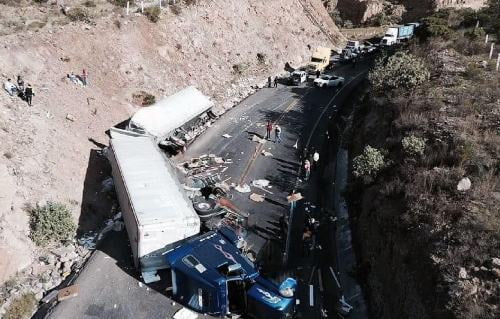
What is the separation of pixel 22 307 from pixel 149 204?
5.75 m

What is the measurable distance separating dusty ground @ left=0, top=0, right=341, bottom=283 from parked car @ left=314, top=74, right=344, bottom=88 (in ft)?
15.2

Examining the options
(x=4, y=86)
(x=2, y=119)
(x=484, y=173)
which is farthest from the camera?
(x=4, y=86)

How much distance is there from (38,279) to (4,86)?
1189cm

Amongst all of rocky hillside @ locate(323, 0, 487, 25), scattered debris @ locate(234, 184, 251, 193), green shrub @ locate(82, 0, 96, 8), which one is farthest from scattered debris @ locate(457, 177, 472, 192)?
rocky hillside @ locate(323, 0, 487, 25)

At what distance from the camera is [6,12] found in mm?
33375

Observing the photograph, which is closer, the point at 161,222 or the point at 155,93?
the point at 161,222

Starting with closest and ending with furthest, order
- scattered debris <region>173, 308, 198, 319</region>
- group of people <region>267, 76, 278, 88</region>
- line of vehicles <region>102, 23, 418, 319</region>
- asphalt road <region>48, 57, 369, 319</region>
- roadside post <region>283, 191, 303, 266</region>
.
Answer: line of vehicles <region>102, 23, 418, 319</region> → scattered debris <region>173, 308, 198, 319</region> → asphalt road <region>48, 57, 369, 319</region> → roadside post <region>283, 191, 303, 266</region> → group of people <region>267, 76, 278, 88</region>

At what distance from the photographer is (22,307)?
17234 millimetres

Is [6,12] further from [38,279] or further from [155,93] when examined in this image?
[38,279]

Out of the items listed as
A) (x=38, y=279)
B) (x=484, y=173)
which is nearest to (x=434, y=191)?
(x=484, y=173)

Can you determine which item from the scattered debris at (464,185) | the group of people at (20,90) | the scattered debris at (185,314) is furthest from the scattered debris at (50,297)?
the scattered debris at (464,185)

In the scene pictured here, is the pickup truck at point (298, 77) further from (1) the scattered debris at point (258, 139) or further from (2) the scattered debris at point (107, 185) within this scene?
(2) the scattered debris at point (107, 185)

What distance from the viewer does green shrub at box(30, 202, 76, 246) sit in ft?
65.0

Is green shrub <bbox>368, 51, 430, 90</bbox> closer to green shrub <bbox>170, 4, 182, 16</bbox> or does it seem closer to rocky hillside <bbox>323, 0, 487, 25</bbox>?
green shrub <bbox>170, 4, 182, 16</bbox>
